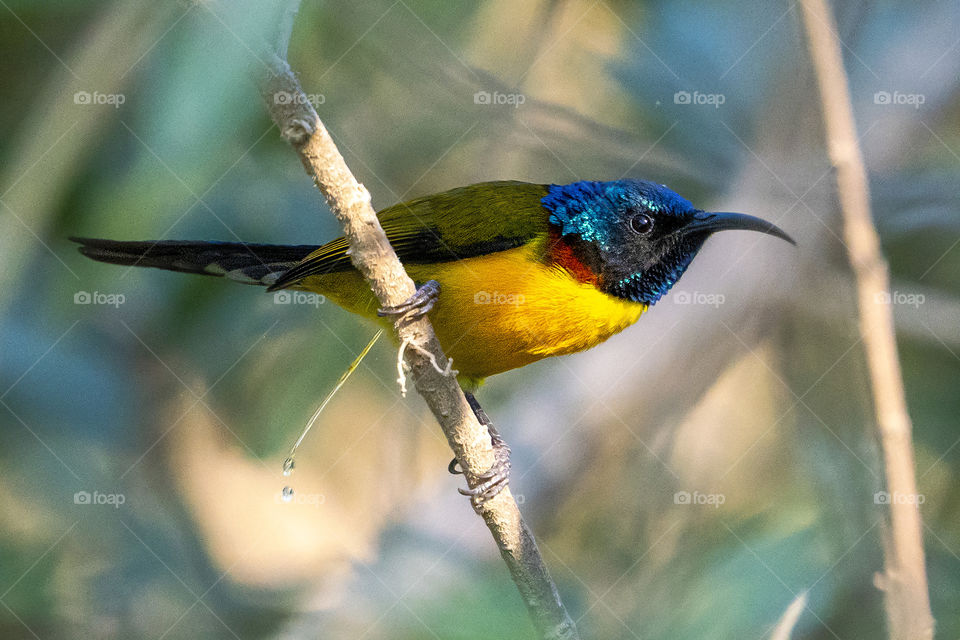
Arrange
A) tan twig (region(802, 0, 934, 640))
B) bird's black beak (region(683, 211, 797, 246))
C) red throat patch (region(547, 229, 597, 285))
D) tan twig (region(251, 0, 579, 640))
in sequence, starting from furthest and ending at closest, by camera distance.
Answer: bird's black beak (region(683, 211, 797, 246)) → red throat patch (region(547, 229, 597, 285)) → tan twig (region(802, 0, 934, 640)) → tan twig (region(251, 0, 579, 640))

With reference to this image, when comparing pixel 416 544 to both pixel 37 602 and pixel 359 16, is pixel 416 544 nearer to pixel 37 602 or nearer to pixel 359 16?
pixel 37 602

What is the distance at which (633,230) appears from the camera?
409 centimetres

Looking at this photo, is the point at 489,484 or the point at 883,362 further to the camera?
the point at 883,362

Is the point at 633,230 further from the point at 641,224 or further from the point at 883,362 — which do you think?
the point at 883,362

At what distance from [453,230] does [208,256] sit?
1238mm

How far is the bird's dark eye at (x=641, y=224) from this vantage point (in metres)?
4.10

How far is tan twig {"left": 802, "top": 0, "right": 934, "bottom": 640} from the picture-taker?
340 cm

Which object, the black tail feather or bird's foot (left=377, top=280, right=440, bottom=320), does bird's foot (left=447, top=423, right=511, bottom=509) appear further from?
the black tail feather

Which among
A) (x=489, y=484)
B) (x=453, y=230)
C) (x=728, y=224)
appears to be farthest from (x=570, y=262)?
(x=489, y=484)

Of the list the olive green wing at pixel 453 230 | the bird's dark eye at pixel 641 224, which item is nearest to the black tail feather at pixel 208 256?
the olive green wing at pixel 453 230

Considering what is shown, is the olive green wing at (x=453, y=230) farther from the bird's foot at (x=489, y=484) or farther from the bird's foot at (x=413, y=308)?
the bird's foot at (x=489, y=484)

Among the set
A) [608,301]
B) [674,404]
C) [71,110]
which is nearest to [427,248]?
[608,301]

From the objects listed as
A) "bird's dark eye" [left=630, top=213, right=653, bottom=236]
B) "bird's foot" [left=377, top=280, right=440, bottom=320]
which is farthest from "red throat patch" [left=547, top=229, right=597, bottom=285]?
"bird's foot" [left=377, top=280, right=440, bottom=320]

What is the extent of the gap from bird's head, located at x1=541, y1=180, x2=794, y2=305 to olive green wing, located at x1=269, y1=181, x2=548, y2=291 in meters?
0.16
